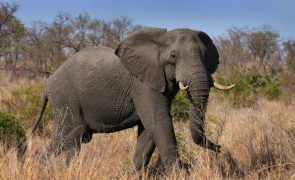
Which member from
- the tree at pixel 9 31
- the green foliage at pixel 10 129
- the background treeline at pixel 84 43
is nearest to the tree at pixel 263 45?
the background treeline at pixel 84 43

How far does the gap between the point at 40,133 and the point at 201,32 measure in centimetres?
492

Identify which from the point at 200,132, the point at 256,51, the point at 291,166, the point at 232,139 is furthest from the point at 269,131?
the point at 256,51

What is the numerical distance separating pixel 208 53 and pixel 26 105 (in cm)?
579

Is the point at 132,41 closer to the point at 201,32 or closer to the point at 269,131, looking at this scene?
the point at 201,32

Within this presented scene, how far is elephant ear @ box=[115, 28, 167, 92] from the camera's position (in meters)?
5.52

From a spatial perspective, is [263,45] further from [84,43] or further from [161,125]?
[161,125]

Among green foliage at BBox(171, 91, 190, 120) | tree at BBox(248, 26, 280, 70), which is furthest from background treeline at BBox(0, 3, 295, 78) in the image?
green foliage at BBox(171, 91, 190, 120)

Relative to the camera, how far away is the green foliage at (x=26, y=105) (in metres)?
9.84

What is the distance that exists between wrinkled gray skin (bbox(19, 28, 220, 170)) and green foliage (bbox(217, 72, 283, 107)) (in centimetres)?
866

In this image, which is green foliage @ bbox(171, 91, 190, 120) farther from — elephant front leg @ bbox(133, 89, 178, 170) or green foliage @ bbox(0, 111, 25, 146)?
elephant front leg @ bbox(133, 89, 178, 170)

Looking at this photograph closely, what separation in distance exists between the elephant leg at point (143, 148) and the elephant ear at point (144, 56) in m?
0.78

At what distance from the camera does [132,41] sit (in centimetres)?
589

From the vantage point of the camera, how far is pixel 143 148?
6109 mm

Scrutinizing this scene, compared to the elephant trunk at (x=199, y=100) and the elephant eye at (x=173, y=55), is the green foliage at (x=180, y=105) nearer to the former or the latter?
the elephant trunk at (x=199, y=100)
